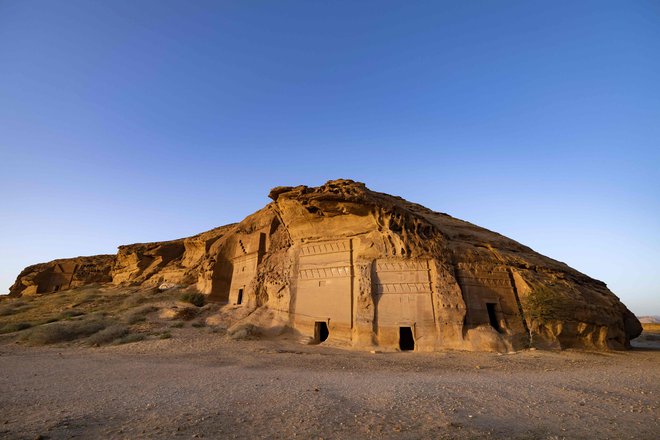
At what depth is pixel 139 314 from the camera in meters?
19.0

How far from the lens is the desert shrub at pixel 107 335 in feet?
47.9

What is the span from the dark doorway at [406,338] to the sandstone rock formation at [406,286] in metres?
0.05

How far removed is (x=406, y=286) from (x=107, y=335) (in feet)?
45.6

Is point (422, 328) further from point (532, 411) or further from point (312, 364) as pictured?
point (532, 411)

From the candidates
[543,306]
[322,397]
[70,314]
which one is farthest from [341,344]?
[70,314]

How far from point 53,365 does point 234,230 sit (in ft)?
Result: 48.9

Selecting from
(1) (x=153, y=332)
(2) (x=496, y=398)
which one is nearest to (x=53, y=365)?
(1) (x=153, y=332)

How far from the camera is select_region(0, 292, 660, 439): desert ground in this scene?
4723 mm

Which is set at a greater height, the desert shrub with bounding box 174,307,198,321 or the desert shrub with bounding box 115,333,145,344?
the desert shrub with bounding box 174,307,198,321

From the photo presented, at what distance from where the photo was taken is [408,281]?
15258 millimetres

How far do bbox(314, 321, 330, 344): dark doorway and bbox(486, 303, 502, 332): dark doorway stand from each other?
7.66m

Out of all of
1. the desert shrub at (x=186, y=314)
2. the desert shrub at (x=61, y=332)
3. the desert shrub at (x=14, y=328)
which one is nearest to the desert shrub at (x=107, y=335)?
the desert shrub at (x=61, y=332)

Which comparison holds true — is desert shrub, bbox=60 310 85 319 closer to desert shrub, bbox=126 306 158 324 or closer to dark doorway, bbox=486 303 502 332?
desert shrub, bbox=126 306 158 324

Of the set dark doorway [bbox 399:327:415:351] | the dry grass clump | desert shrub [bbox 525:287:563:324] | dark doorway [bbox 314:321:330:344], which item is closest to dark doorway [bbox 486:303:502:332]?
desert shrub [bbox 525:287:563:324]
